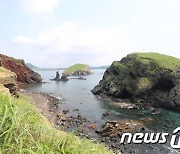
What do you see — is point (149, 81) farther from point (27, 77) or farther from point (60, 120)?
point (27, 77)

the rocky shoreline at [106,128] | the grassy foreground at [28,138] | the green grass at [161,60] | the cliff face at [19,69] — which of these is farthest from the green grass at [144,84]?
the grassy foreground at [28,138]

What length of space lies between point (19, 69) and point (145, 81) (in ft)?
206

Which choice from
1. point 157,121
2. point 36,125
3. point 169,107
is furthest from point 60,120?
point 36,125

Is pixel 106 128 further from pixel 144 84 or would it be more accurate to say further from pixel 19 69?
pixel 19 69

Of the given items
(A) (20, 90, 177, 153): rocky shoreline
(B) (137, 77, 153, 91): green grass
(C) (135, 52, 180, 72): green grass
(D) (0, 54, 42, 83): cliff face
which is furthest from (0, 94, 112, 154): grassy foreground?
→ (D) (0, 54, 42, 83): cliff face

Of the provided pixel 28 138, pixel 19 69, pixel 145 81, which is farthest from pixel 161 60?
pixel 28 138

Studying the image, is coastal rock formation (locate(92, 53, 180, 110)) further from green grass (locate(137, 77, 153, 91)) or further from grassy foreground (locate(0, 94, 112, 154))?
grassy foreground (locate(0, 94, 112, 154))

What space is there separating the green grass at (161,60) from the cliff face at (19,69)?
5305 cm

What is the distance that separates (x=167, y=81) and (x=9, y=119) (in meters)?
62.4

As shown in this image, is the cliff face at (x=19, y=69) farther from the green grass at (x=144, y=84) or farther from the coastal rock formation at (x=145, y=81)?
the green grass at (x=144, y=84)

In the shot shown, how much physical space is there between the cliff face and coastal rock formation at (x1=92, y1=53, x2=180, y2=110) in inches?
1616

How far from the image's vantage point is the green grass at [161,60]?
6685cm

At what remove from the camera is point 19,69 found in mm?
108750

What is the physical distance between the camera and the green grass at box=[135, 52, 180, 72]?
219 ft
